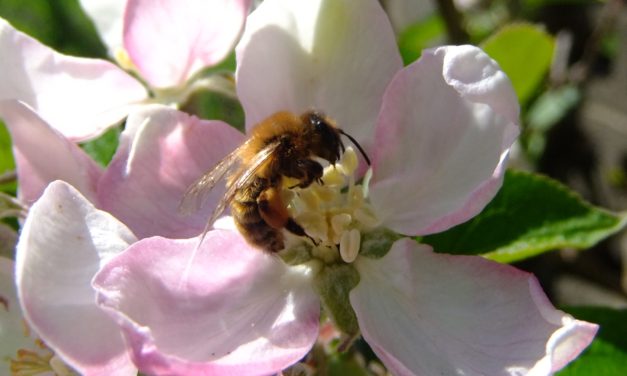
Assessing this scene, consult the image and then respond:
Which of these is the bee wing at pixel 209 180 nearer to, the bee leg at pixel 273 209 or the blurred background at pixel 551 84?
the bee leg at pixel 273 209

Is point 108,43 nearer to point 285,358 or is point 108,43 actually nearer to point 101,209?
point 101,209

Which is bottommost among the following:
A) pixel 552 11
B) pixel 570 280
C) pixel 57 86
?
pixel 570 280

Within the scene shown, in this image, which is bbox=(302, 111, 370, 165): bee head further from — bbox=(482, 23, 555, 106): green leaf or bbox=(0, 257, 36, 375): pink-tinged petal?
bbox=(482, 23, 555, 106): green leaf

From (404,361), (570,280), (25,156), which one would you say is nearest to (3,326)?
(25,156)

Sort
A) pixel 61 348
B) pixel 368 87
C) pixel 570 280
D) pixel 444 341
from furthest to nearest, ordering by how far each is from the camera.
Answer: pixel 570 280 < pixel 368 87 < pixel 444 341 < pixel 61 348

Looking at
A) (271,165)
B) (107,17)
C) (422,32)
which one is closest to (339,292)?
(271,165)

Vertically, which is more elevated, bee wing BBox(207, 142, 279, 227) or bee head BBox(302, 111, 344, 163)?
bee wing BBox(207, 142, 279, 227)

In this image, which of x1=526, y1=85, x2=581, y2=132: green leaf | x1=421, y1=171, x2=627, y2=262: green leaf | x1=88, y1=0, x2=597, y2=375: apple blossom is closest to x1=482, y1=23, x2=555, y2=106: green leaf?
x1=421, y1=171, x2=627, y2=262: green leaf
